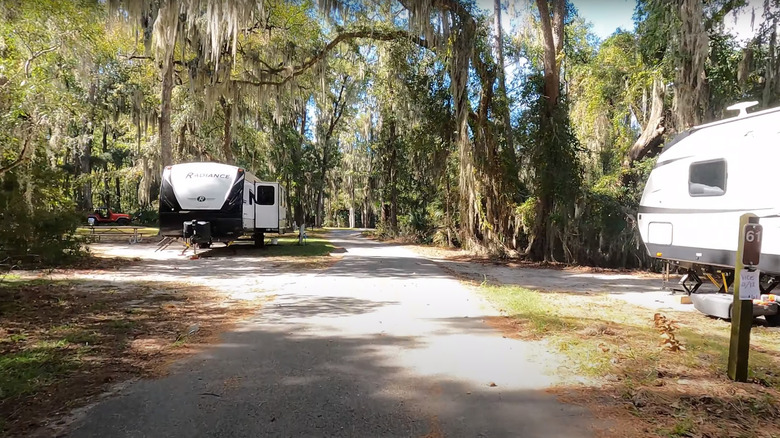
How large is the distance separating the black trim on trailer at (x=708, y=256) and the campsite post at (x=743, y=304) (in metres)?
2.29

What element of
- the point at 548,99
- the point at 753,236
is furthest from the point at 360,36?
the point at 753,236

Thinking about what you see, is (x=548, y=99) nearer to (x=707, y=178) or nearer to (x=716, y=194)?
(x=707, y=178)

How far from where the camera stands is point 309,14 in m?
19.5

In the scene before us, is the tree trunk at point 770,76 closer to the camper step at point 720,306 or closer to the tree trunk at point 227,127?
the camper step at point 720,306

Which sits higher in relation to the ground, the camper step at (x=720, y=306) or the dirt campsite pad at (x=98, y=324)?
the camper step at (x=720, y=306)

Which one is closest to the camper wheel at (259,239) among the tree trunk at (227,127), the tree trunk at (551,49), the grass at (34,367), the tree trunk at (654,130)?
the tree trunk at (227,127)

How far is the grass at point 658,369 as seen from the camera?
10.0ft

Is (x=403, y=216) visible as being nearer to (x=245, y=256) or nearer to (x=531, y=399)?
Answer: (x=245, y=256)

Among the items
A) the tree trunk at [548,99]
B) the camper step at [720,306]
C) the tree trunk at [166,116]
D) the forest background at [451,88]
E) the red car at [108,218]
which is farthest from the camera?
the red car at [108,218]

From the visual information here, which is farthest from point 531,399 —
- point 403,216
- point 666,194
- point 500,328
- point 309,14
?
point 403,216

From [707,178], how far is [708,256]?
121 centimetres

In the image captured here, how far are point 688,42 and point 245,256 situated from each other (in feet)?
45.4

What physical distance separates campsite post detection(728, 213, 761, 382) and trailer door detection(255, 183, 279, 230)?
14.9 meters

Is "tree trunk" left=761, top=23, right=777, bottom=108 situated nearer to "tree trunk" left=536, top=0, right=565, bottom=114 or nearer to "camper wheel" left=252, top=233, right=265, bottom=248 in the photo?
"tree trunk" left=536, top=0, right=565, bottom=114
